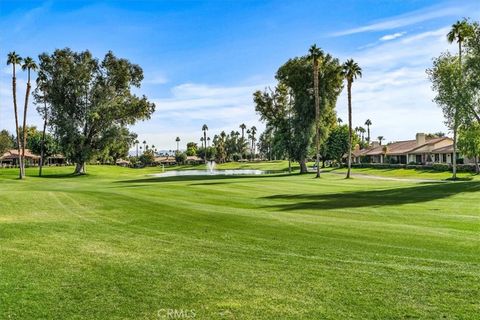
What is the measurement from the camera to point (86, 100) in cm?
6562

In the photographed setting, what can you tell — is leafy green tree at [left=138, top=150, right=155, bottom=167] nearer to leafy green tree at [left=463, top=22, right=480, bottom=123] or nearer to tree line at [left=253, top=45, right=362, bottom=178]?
tree line at [left=253, top=45, right=362, bottom=178]

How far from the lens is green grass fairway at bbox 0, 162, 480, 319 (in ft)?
22.9

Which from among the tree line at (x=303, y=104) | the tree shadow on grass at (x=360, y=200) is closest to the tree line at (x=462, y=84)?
the tree shadow on grass at (x=360, y=200)

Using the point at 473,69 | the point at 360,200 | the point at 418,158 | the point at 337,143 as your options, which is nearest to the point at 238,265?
the point at 360,200

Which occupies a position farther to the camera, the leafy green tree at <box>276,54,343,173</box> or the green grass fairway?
the leafy green tree at <box>276,54,343,173</box>

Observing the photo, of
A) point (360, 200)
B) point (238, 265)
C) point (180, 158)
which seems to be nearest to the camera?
point (238, 265)

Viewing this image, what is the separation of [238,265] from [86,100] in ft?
203

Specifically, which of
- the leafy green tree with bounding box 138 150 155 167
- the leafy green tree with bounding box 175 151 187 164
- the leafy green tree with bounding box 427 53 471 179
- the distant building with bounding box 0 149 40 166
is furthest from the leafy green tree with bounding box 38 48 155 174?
the leafy green tree with bounding box 175 151 187 164

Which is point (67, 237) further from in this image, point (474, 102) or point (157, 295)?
point (474, 102)

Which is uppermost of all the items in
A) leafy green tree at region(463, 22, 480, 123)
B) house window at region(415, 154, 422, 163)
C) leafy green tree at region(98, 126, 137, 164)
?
leafy green tree at region(463, 22, 480, 123)

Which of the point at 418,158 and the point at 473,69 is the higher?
the point at 473,69

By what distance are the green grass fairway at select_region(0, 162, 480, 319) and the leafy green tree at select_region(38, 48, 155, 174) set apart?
48107 millimetres

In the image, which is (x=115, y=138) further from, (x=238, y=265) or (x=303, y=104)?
(x=238, y=265)

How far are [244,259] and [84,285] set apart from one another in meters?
3.71
